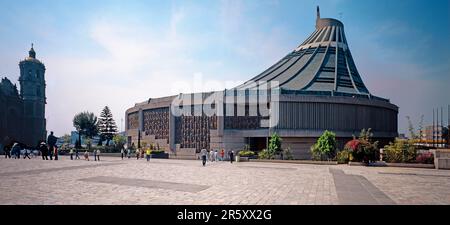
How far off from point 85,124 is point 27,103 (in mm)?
23435

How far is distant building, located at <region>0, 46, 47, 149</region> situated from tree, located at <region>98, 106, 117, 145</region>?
18.3 m

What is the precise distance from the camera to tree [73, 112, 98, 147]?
63625 millimetres

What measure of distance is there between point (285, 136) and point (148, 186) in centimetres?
2962

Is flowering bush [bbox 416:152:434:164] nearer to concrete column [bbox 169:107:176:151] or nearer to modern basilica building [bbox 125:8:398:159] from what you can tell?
modern basilica building [bbox 125:8:398:159]

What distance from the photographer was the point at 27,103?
242 feet

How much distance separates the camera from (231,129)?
39.7 meters

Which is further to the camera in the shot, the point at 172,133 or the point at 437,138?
the point at 437,138

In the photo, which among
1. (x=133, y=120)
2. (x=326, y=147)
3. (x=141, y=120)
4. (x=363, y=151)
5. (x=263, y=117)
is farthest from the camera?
(x=133, y=120)

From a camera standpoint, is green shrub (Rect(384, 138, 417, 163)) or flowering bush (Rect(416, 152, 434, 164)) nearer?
flowering bush (Rect(416, 152, 434, 164))

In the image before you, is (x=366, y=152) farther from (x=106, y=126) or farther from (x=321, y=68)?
(x=106, y=126)

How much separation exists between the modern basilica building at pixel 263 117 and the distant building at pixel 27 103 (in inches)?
1753

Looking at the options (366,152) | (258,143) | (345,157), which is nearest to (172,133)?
(258,143)

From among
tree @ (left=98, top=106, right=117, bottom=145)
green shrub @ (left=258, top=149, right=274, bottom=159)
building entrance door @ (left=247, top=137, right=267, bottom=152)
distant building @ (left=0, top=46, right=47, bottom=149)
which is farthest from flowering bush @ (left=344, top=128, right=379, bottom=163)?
distant building @ (left=0, top=46, right=47, bottom=149)
